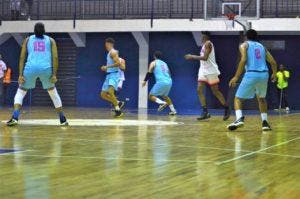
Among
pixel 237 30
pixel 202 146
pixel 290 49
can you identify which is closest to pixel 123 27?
pixel 237 30

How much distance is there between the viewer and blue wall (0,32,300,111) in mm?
23703

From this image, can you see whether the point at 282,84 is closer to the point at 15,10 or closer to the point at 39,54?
the point at 15,10

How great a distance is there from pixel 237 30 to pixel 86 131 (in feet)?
46.5

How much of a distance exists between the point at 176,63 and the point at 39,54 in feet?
48.3

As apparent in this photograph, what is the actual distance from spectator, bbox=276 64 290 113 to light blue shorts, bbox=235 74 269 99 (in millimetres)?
13222

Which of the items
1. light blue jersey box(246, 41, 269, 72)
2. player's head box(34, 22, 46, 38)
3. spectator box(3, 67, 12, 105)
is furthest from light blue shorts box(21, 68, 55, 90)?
spectator box(3, 67, 12, 105)

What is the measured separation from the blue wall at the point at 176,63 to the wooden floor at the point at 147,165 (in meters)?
15.7

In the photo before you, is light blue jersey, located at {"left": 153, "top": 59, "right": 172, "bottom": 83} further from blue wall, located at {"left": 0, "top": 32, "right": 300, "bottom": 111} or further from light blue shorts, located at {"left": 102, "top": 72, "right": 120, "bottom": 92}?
blue wall, located at {"left": 0, "top": 32, "right": 300, "bottom": 111}

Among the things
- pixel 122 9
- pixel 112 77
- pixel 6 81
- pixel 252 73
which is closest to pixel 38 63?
pixel 252 73

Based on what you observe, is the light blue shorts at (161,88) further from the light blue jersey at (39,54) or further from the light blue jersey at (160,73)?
the light blue jersey at (39,54)

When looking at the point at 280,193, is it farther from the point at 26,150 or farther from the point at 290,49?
the point at 290,49

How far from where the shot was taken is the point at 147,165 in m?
5.04

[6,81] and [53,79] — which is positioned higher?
[53,79]

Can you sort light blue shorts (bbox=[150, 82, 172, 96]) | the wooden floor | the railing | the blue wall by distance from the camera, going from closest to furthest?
1. the wooden floor
2. light blue shorts (bbox=[150, 82, 172, 96])
3. the railing
4. the blue wall
